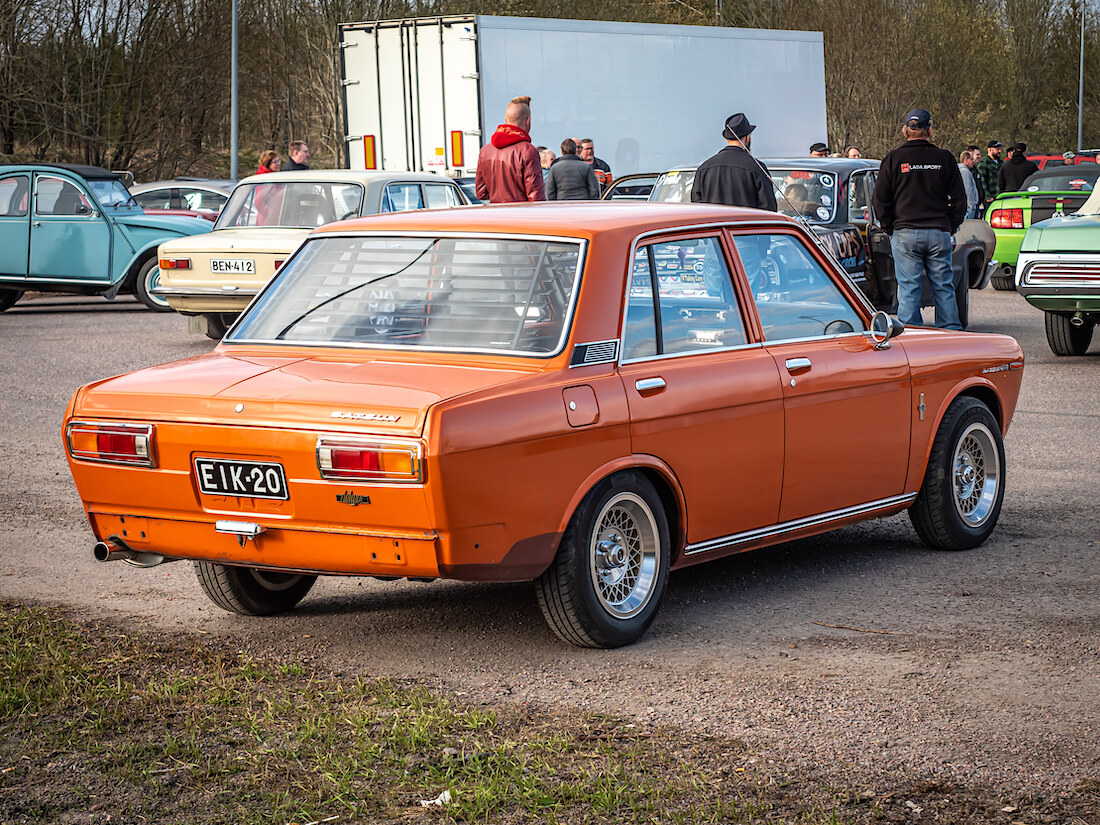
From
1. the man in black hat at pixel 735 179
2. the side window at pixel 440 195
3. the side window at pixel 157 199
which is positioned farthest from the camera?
the side window at pixel 157 199

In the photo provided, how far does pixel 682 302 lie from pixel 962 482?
2043 mm

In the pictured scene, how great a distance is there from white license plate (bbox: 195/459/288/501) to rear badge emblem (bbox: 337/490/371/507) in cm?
22

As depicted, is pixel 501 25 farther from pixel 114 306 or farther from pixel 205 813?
pixel 205 813

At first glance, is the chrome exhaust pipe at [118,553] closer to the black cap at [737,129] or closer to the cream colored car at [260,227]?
the black cap at [737,129]

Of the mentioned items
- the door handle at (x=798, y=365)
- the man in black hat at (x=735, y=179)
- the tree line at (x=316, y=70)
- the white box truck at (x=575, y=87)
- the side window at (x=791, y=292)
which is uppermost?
the tree line at (x=316, y=70)

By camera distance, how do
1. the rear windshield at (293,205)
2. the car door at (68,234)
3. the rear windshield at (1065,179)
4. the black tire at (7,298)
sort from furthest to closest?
1. the rear windshield at (1065,179)
2. the black tire at (7,298)
3. the car door at (68,234)
4. the rear windshield at (293,205)

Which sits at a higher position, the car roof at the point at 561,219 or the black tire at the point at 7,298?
the car roof at the point at 561,219

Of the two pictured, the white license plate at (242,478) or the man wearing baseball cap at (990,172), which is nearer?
the white license plate at (242,478)

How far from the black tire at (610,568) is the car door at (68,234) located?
1476 cm

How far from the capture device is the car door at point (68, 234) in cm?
1870

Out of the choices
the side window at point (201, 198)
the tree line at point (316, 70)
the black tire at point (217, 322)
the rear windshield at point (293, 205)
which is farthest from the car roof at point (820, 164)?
the side window at point (201, 198)

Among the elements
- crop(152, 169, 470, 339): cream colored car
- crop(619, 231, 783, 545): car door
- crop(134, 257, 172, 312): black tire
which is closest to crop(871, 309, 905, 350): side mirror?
crop(619, 231, 783, 545): car door

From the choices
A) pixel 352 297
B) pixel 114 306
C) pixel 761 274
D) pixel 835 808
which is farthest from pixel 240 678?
pixel 114 306

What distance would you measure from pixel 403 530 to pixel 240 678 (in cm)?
80
